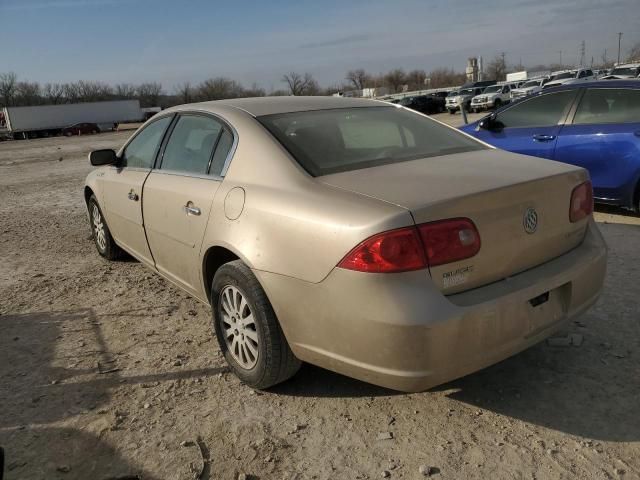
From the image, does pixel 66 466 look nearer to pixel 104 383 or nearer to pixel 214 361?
pixel 104 383

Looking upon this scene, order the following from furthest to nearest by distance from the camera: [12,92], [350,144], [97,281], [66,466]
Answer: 1. [12,92]
2. [97,281]
3. [350,144]
4. [66,466]

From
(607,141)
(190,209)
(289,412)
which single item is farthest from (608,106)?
(289,412)

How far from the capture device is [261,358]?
2838 millimetres

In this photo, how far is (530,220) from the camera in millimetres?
2551

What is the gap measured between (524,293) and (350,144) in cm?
132

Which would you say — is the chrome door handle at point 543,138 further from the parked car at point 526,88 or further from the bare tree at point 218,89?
the bare tree at point 218,89

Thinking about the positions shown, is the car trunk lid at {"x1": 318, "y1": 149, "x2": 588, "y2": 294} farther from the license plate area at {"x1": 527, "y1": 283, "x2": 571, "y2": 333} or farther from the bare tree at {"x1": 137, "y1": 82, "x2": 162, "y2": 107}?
the bare tree at {"x1": 137, "y1": 82, "x2": 162, "y2": 107}

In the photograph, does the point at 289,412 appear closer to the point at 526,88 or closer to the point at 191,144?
the point at 191,144

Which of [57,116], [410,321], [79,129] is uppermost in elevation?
[410,321]

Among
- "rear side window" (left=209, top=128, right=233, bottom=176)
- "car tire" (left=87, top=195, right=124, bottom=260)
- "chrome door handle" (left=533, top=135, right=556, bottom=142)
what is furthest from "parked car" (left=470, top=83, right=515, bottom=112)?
"rear side window" (left=209, top=128, right=233, bottom=176)

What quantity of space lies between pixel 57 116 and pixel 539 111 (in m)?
63.7

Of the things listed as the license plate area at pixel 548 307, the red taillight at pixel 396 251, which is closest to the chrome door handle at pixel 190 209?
the red taillight at pixel 396 251

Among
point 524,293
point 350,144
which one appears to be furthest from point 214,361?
point 524,293

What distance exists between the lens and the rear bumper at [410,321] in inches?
87.4
